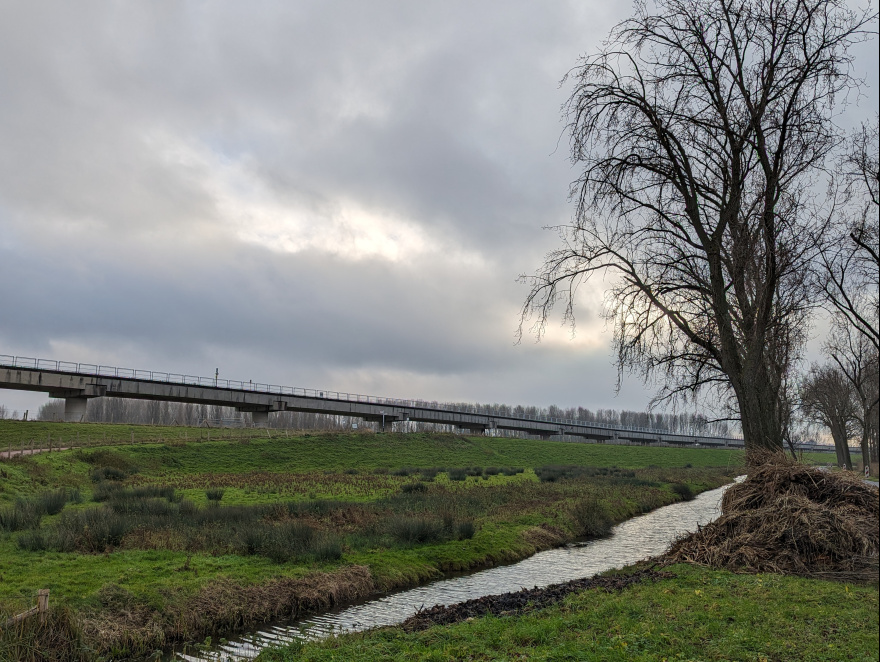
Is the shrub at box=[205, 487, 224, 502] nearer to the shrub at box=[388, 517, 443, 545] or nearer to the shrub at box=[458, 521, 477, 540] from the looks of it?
the shrub at box=[388, 517, 443, 545]

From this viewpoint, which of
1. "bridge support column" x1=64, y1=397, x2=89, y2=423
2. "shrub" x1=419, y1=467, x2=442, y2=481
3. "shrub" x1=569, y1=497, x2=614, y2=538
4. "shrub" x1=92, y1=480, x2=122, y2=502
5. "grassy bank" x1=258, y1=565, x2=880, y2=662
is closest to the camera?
"grassy bank" x1=258, y1=565, x2=880, y2=662

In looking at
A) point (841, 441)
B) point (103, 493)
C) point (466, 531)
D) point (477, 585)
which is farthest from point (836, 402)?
point (103, 493)

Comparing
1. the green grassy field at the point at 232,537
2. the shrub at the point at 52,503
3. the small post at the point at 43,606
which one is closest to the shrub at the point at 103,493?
the green grassy field at the point at 232,537

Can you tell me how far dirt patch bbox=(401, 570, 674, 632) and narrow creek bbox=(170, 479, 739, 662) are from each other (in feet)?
3.80

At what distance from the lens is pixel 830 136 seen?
1338cm

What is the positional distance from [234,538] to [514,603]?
9.22 metres

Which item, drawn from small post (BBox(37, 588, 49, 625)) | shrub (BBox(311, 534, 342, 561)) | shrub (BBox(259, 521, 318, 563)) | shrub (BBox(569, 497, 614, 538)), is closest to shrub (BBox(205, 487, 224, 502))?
shrub (BBox(259, 521, 318, 563))

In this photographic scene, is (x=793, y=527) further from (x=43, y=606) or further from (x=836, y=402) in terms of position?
(x=836, y=402)

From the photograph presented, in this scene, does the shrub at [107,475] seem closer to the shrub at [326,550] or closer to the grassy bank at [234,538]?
the grassy bank at [234,538]

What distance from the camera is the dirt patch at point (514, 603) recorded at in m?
10.8

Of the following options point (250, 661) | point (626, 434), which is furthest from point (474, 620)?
point (626, 434)

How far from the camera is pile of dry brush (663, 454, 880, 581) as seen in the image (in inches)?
427

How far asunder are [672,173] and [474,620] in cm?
1167

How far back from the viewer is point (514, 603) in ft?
38.5
